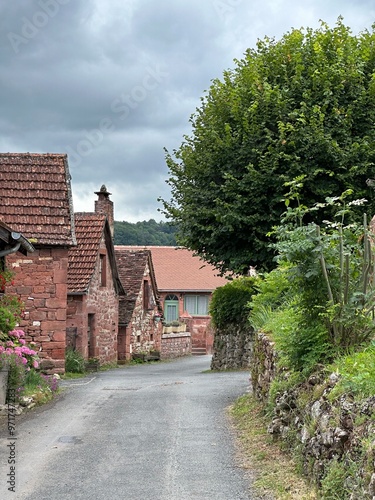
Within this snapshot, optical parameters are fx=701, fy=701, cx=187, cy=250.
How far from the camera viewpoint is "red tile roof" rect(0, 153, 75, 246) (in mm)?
21766

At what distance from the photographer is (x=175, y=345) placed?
4669 cm

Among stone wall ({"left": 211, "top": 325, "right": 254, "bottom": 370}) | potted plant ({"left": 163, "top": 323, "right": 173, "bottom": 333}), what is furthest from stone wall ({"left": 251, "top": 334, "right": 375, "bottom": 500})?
potted plant ({"left": 163, "top": 323, "right": 173, "bottom": 333})

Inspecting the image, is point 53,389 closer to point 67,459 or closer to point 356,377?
point 67,459

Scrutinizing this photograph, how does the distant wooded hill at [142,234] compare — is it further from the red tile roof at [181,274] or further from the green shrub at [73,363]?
the green shrub at [73,363]

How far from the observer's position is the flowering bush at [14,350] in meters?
13.9

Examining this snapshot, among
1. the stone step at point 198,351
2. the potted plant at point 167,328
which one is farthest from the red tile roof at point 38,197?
the stone step at point 198,351

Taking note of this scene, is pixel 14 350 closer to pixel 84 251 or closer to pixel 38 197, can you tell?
pixel 38 197

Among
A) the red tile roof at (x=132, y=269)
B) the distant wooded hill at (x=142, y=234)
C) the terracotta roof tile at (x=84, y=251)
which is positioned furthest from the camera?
the distant wooded hill at (x=142, y=234)

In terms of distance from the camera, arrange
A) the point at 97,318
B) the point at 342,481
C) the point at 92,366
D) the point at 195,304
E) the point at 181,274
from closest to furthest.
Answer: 1. the point at 342,481
2. the point at 92,366
3. the point at 97,318
4. the point at 195,304
5. the point at 181,274

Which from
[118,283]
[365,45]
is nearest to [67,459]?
[365,45]

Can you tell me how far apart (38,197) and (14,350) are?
8.73 metres

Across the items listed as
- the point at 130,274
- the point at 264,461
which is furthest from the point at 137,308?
the point at 264,461

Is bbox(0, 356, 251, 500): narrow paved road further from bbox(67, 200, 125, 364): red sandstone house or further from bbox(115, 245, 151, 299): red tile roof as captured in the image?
bbox(115, 245, 151, 299): red tile roof

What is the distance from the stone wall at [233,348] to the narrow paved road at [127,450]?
9701 millimetres
